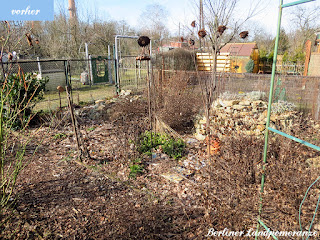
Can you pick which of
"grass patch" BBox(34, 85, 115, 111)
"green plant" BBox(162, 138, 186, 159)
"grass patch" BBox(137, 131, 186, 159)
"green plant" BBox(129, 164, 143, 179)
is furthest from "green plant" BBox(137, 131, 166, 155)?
"grass patch" BBox(34, 85, 115, 111)

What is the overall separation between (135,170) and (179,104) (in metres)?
2.43

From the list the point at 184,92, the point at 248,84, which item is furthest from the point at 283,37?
the point at 184,92

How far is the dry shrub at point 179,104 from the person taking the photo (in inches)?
220

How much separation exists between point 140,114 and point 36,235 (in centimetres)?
390

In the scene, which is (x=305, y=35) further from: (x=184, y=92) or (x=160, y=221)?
(x=160, y=221)

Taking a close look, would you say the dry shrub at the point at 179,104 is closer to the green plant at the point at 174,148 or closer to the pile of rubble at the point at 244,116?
the pile of rubble at the point at 244,116

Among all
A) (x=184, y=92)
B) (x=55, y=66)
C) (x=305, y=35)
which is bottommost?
(x=184, y=92)

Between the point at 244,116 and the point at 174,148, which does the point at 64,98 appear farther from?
the point at 244,116

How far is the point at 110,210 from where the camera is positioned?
9.55ft

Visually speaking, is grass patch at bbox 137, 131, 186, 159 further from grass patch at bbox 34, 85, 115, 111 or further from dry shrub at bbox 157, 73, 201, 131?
grass patch at bbox 34, 85, 115, 111

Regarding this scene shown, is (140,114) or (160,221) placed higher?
(140,114)

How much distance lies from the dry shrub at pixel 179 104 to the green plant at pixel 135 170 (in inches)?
71.7

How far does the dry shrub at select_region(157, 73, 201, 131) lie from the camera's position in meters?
5.58

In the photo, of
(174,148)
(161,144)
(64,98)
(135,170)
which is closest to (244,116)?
(174,148)
